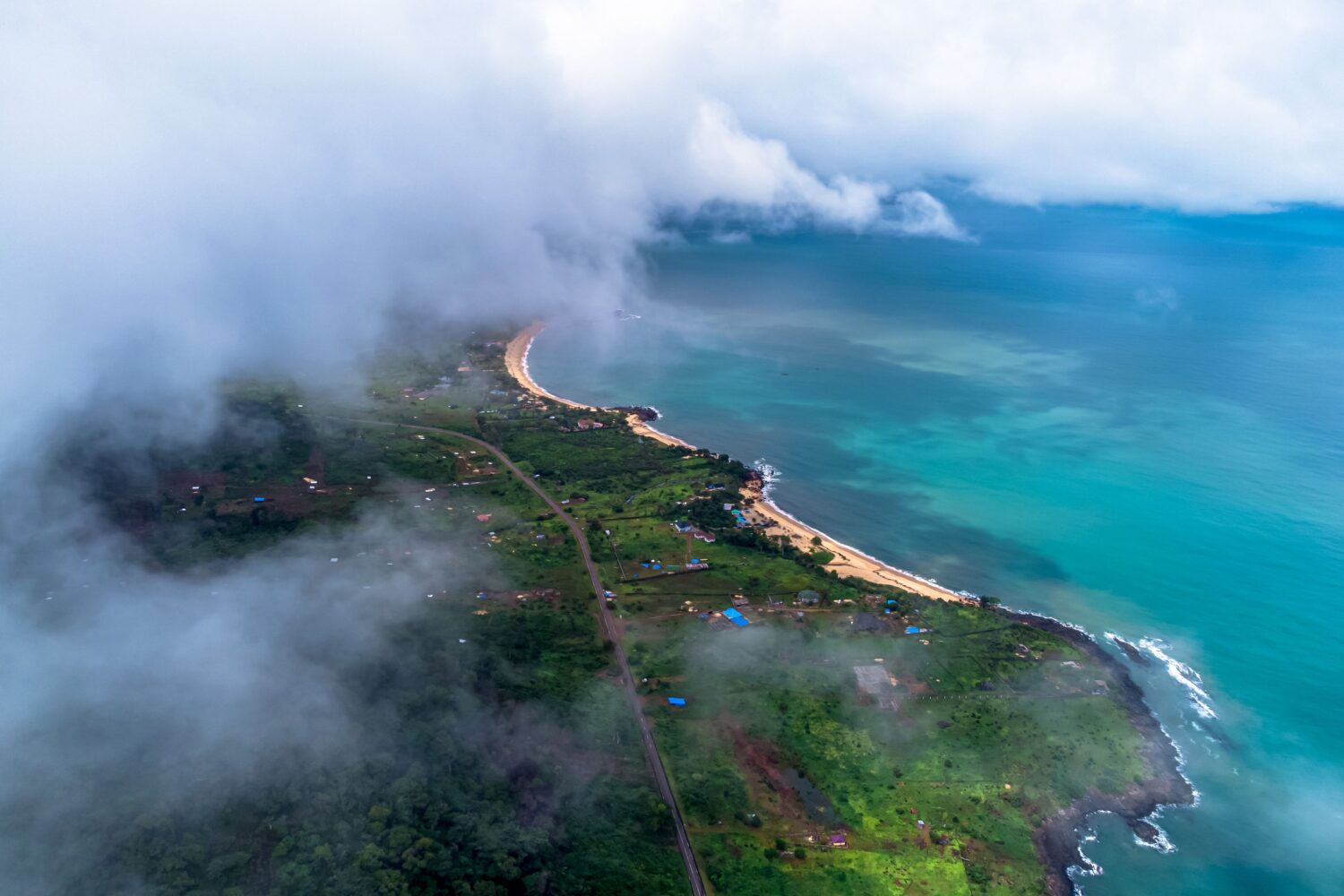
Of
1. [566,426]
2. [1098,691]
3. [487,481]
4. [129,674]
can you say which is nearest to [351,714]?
[129,674]

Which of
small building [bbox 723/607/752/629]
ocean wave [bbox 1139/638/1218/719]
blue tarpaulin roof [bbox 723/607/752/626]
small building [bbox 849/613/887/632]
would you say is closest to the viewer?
ocean wave [bbox 1139/638/1218/719]

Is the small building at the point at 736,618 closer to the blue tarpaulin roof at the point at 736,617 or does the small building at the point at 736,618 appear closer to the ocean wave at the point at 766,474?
the blue tarpaulin roof at the point at 736,617

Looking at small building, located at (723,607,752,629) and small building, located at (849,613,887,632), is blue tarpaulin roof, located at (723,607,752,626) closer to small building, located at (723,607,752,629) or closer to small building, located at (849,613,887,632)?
small building, located at (723,607,752,629)

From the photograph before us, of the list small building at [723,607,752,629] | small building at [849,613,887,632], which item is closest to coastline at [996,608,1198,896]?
small building at [849,613,887,632]

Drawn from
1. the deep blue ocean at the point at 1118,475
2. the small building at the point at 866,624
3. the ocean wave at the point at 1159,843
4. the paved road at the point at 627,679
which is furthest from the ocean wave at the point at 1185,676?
the paved road at the point at 627,679

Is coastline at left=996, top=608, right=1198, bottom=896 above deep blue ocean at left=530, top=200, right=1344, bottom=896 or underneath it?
underneath

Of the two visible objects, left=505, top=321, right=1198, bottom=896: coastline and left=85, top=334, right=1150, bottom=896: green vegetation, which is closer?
left=85, top=334, right=1150, bottom=896: green vegetation

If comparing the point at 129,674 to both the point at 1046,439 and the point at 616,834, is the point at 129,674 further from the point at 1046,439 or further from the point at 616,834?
the point at 1046,439
